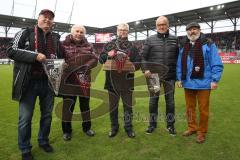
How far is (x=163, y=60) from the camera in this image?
4426 mm

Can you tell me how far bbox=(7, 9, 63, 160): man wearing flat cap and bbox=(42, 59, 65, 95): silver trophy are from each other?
0.08m

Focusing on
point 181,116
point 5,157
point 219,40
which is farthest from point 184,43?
point 219,40

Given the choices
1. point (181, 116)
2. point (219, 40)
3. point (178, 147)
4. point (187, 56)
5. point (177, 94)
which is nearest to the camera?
point (178, 147)

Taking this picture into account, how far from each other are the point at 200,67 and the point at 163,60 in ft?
2.12

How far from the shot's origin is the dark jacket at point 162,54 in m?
4.40

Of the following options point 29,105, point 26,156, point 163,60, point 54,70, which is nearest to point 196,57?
point 163,60

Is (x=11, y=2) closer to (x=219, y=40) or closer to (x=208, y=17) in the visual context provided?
(x=208, y=17)

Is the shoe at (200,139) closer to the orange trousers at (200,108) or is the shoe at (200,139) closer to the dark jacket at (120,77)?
the orange trousers at (200,108)

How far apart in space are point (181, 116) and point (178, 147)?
193 cm

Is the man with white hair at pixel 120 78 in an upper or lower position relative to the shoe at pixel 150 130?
upper

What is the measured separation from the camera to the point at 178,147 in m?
3.96

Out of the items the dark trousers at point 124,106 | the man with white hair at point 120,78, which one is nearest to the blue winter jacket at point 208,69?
the man with white hair at point 120,78

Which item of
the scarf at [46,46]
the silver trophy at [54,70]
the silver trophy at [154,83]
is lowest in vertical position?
the silver trophy at [154,83]

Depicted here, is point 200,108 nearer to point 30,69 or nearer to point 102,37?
point 30,69
